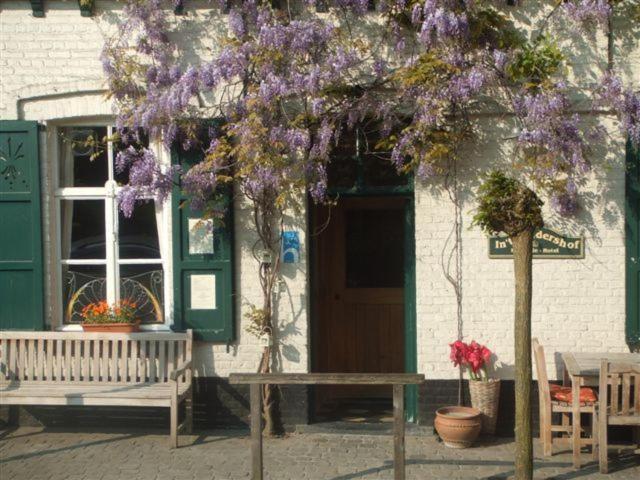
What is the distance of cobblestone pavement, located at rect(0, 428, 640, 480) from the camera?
7.02 meters

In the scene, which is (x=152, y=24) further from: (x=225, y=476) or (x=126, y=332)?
(x=225, y=476)

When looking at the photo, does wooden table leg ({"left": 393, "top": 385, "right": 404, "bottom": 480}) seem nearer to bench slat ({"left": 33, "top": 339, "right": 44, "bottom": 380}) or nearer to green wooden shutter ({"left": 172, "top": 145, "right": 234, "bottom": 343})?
green wooden shutter ({"left": 172, "top": 145, "right": 234, "bottom": 343})

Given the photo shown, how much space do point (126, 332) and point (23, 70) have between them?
2644 millimetres

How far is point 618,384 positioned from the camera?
6930 millimetres

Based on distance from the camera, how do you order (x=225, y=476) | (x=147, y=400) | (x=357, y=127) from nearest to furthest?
1. (x=225, y=476)
2. (x=147, y=400)
3. (x=357, y=127)

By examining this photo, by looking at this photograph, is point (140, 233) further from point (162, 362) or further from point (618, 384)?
point (618, 384)

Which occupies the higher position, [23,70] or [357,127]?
[23,70]

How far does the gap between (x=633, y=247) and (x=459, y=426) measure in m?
2.28

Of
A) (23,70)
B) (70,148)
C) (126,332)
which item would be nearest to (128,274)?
(126,332)

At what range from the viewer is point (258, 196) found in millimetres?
7953

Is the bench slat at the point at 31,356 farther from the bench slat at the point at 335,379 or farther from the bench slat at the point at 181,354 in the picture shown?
the bench slat at the point at 335,379

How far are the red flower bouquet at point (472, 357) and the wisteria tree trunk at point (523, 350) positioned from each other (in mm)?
1525

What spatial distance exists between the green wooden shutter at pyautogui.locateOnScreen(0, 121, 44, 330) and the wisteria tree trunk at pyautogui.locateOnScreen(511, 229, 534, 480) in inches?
177

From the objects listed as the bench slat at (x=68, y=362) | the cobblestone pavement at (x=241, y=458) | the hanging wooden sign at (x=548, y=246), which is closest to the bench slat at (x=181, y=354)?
the cobblestone pavement at (x=241, y=458)
